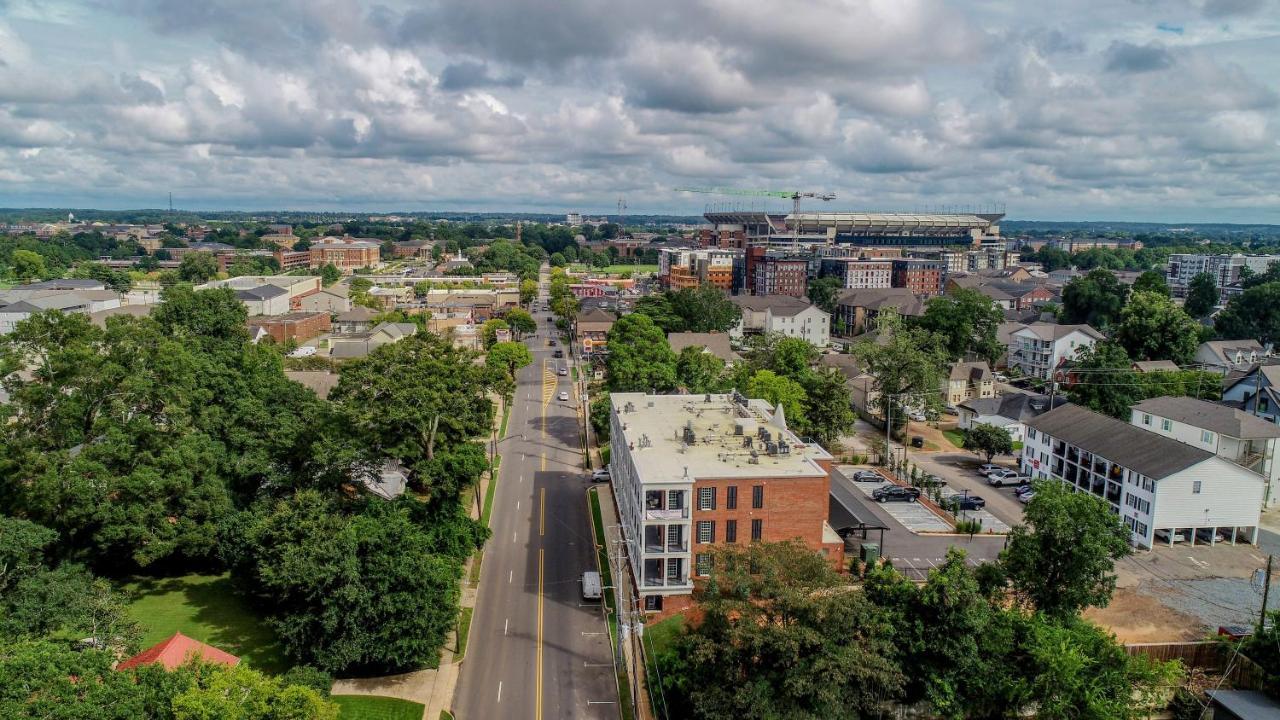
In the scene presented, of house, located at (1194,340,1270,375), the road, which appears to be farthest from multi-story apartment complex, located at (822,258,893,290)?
the road

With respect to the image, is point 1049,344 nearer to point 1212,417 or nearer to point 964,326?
point 964,326

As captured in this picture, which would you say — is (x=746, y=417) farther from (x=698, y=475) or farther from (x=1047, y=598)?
(x=1047, y=598)

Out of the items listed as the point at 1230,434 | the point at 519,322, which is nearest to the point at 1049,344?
the point at 1230,434

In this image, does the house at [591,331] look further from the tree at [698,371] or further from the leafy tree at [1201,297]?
the leafy tree at [1201,297]

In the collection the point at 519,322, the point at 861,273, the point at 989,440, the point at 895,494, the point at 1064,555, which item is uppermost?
the point at 861,273

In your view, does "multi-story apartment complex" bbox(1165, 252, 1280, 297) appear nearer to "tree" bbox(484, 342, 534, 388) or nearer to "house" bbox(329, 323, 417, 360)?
"tree" bbox(484, 342, 534, 388)

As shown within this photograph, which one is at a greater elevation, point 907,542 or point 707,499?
point 707,499

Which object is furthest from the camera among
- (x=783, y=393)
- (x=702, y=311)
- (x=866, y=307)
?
(x=866, y=307)

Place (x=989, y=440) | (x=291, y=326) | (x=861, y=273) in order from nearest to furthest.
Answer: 1. (x=989, y=440)
2. (x=291, y=326)
3. (x=861, y=273)

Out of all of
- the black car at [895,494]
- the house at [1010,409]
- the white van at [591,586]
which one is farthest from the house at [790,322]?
the white van at [591,586]
